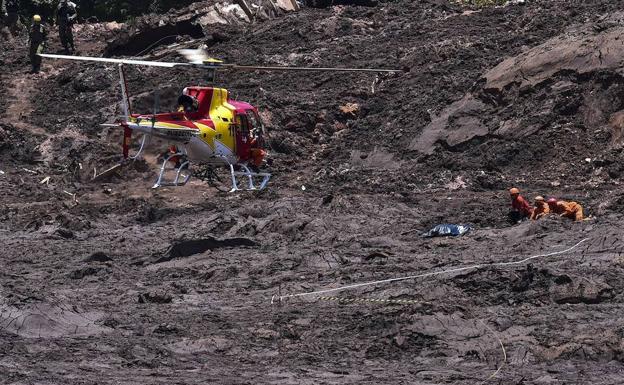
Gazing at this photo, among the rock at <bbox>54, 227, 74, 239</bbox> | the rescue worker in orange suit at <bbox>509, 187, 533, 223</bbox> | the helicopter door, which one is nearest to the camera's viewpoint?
the rescue worker in orange suit at <bbox>509, 187, 533, 223</bbox>

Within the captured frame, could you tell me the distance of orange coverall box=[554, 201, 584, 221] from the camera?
1912 centimetres

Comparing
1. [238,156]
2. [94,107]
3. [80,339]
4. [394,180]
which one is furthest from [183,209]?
[80,339]

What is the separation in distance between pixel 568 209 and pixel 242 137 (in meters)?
6.09

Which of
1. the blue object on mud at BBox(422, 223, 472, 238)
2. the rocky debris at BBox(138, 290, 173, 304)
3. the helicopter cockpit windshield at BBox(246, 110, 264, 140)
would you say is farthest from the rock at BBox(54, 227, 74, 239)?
the blue object on mud at BBox(422, 223, 472, 238)

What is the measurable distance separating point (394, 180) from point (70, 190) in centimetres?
732

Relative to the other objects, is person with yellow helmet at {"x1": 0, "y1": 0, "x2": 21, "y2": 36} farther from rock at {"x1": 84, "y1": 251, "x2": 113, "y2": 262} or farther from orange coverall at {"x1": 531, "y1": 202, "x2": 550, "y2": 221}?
orange coverall at {"x1": 531, "y1": 202, "x2": 550, "y2": 221}

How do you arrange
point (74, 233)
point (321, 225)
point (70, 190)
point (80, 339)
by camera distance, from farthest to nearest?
1. point (70, 190)
2. point (74, 233)
3. point (321, 225)
4. point (80, 339)

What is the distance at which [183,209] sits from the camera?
2380 cm

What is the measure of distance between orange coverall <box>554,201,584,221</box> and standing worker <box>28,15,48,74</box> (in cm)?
1681

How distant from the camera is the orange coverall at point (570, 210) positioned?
1912 centimetres

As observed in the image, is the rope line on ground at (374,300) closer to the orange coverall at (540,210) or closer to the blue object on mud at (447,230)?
the blue object on mud at (447,230)

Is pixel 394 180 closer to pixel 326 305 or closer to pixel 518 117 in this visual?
pixel 518 117

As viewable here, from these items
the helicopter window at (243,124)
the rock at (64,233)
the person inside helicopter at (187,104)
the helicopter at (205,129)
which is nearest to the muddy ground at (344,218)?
the rock at (64,233)

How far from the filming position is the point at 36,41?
106 feet
